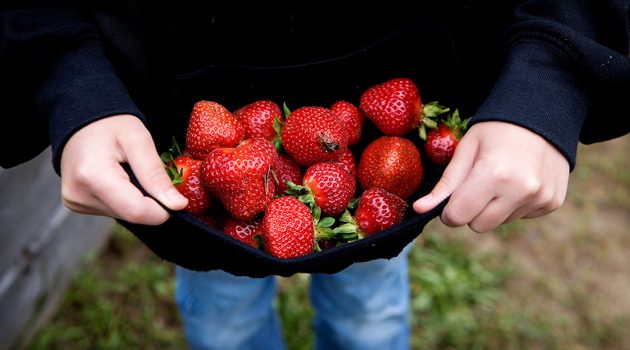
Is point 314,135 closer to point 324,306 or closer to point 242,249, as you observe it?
point 242,249

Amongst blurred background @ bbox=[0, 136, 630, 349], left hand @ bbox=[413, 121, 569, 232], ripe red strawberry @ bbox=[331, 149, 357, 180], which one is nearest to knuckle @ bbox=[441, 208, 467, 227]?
left hand @ bbox=[413, 121, 569, 232]

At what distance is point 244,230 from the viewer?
0.82 m

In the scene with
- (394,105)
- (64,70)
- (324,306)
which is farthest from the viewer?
(324,306)

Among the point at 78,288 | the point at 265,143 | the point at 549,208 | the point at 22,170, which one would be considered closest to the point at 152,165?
the point at 265,143

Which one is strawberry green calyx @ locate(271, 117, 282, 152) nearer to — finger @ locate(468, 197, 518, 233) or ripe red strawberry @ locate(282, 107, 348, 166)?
ripe red strawberry @ locate(282, 107, 348, 166)

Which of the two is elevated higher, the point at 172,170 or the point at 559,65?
the point at 559,65

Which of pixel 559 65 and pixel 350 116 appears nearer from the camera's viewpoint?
pixel 559 65

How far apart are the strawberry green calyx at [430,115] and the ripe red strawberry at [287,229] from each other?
230 millimetres

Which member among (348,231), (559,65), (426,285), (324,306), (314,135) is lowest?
(426,285)

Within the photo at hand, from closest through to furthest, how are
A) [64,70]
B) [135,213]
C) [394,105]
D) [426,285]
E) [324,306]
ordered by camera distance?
[135,213] → [64,70] → [394,105] → [324,306] → [426,285]

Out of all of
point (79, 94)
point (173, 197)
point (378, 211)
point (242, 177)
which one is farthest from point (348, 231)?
point (79, 94)

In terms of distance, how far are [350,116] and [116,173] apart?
365mm

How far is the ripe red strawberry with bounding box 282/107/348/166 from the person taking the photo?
2.69ft

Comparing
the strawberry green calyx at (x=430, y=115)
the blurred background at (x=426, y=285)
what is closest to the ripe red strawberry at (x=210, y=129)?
the strawberry green calyx at (x=430, y=115)
